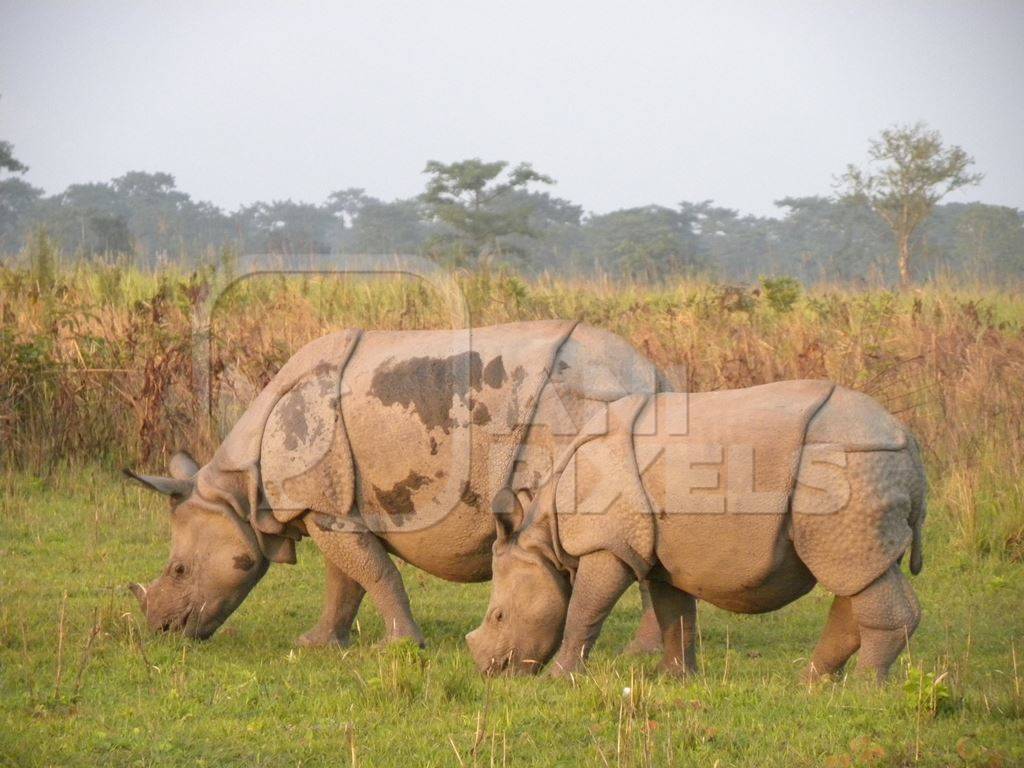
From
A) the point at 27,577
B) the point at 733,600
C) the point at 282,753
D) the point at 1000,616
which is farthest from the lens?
the point at 27,577

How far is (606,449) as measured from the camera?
662 cm

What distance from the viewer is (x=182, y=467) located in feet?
26.9

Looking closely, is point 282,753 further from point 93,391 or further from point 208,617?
point 93,391

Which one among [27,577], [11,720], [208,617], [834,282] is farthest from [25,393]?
[834,282]

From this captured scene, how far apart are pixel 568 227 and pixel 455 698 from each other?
56497mm

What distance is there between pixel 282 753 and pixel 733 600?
226 cm

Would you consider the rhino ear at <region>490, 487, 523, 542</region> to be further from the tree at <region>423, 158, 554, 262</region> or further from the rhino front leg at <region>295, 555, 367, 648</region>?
the tree at <region>423, 158, 554, 262</region>

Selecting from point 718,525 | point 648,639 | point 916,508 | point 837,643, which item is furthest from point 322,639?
point 916,508

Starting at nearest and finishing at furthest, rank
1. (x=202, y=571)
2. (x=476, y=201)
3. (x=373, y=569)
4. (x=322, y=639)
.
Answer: (x=373, y=569) → (x=202, y=571) → (x=322, y=639) → (x=476, y=201)

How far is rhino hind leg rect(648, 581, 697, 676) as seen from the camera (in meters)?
6.98

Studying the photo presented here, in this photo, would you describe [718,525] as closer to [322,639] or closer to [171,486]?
[322,639]

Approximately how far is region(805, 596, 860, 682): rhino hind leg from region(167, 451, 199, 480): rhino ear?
12.2ft

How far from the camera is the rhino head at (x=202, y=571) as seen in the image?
7758 millimetres

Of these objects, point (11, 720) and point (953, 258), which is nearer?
point (11, 720)
